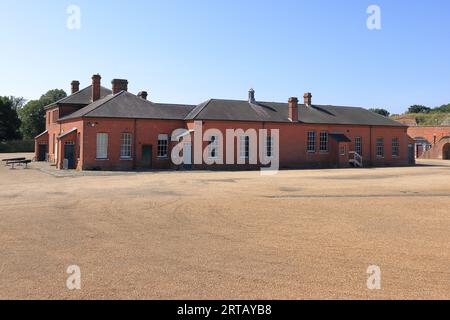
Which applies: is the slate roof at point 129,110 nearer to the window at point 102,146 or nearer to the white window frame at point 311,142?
the window at point 102,146

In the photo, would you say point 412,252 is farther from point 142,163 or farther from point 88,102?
point 88,102

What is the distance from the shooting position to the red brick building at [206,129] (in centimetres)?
3306

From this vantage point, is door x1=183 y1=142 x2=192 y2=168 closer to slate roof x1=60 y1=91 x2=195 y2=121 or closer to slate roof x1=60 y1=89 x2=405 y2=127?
slate roof x1=60 y1=89 x2=405 y2=127

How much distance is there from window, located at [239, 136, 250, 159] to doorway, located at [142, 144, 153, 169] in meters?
7.34

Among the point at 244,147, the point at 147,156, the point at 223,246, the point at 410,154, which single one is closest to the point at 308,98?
the point at 244,147

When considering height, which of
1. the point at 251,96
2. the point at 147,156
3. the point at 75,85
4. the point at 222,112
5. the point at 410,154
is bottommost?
the point at 147,156

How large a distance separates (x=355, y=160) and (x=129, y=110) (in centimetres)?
2097

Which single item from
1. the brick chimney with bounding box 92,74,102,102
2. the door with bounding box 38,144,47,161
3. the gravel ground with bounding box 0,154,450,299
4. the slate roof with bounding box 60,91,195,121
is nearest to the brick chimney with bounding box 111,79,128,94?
the slate roof with bounding box 60,91,195,121

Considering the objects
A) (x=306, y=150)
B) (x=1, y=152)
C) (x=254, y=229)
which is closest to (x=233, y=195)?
(x=254, y=229)

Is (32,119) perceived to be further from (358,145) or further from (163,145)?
(358,145)

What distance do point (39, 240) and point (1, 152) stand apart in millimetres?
65247

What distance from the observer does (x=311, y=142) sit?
3975 cm

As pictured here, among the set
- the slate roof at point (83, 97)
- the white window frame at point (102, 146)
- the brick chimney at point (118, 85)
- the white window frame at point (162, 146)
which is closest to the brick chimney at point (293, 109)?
the white window frame at point (162, 146)

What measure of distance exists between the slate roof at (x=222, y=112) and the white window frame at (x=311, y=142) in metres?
1.09
